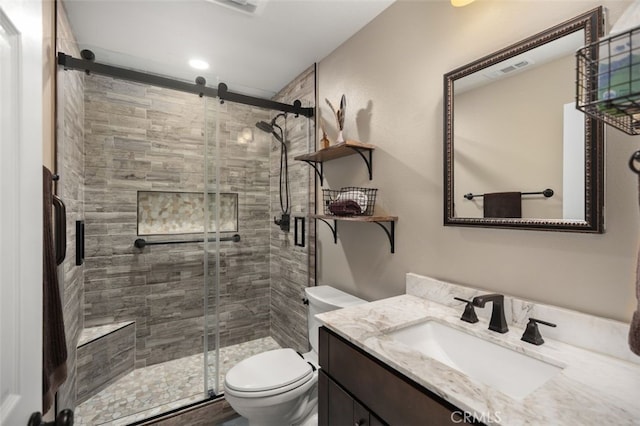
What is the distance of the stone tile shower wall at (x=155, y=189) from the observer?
2201 mm

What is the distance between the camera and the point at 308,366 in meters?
1.71

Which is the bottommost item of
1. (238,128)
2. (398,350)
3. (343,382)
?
(343,382)

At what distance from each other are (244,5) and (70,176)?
1.50 meters

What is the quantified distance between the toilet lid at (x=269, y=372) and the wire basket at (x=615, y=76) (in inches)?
65.1

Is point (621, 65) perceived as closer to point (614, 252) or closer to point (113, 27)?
point (614, 252)

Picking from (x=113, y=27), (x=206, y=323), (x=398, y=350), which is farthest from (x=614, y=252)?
(x=113, y=27)

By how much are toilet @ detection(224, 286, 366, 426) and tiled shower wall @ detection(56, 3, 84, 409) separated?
1.01m

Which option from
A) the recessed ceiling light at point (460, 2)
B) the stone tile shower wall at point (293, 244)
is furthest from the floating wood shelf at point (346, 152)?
the recessed ceiling light at point (460, 2)

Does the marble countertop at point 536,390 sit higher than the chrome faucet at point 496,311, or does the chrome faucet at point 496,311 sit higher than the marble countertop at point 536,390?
the chrome faucet at point 496,311

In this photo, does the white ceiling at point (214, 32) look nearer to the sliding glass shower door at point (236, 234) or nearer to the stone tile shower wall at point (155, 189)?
the stone tile shower wall at point (155, 189)

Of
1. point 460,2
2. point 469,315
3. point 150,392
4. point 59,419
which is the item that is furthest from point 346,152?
point 150,392

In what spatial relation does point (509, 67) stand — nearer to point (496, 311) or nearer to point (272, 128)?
point (496, 311)

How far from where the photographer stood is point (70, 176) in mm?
1852

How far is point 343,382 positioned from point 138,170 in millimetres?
2250
